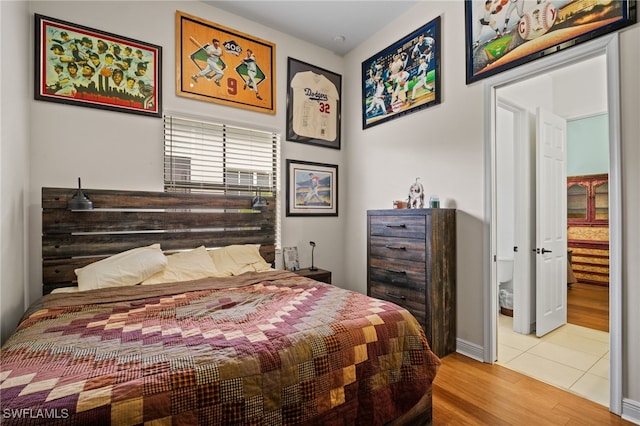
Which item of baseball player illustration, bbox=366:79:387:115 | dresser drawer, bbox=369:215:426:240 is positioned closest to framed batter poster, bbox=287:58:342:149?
baseball player illustration, bbox=366:79:387:115

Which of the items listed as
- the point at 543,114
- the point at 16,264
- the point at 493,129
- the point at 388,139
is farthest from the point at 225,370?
the point at 543,114

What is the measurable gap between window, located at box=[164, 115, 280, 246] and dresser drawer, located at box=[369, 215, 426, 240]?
1173 millimetres

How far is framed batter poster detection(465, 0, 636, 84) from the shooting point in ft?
6.17

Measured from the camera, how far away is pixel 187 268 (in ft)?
8.50

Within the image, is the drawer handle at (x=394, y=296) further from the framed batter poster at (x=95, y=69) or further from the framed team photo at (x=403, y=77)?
the framed batter poster at (x=95, y=69)

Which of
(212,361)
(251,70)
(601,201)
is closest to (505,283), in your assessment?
(601,201)

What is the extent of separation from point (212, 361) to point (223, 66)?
3016mm

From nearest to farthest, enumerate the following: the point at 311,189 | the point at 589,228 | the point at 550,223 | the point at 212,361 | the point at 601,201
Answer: the point at 212,361 → the point at 550,223 → the point at 311,189 → the point at 601,201 → the point at 589,228

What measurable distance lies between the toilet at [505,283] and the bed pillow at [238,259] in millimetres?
2758

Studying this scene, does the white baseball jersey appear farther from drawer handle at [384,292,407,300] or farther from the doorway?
the doorway

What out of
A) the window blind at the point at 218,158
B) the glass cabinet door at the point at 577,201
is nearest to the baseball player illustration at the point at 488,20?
the window blind at the point at 218,158

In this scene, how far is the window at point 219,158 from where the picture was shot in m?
2.94

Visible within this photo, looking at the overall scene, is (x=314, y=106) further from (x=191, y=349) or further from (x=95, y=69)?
(x=191, y=349)

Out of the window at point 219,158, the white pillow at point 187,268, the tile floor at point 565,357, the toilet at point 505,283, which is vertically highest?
the window at point 219,158
